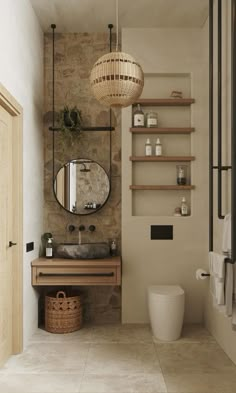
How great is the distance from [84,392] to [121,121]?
8.67 ft

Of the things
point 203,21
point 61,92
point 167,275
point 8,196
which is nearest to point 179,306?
point 167,275

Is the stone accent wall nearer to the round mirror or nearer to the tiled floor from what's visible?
the round mirror

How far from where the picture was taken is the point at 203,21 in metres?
3.95

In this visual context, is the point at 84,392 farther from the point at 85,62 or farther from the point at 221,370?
the point at 85,62

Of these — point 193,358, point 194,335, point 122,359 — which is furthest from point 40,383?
point 194,335

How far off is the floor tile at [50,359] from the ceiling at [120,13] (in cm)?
311

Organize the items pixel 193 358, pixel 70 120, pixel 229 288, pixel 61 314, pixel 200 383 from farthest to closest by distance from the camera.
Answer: pixel 70 120 < pixel 61 314 < pixel 193 358 < pixel 200 383 < pixel 229 288

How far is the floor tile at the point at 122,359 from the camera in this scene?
114 inches

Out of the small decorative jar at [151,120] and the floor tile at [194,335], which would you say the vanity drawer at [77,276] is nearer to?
the floor tile at [194,335]

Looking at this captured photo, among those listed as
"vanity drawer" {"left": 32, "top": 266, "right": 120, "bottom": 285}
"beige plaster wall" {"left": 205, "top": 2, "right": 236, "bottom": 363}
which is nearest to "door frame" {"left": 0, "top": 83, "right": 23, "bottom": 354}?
"vanity drawer" {"left": 32, "top": 266, "right": 120, "bottom": 285}

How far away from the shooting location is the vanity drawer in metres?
3.71

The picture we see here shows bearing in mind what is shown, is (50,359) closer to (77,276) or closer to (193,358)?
(77,276)

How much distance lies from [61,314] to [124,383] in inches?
48.3

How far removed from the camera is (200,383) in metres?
2.66
